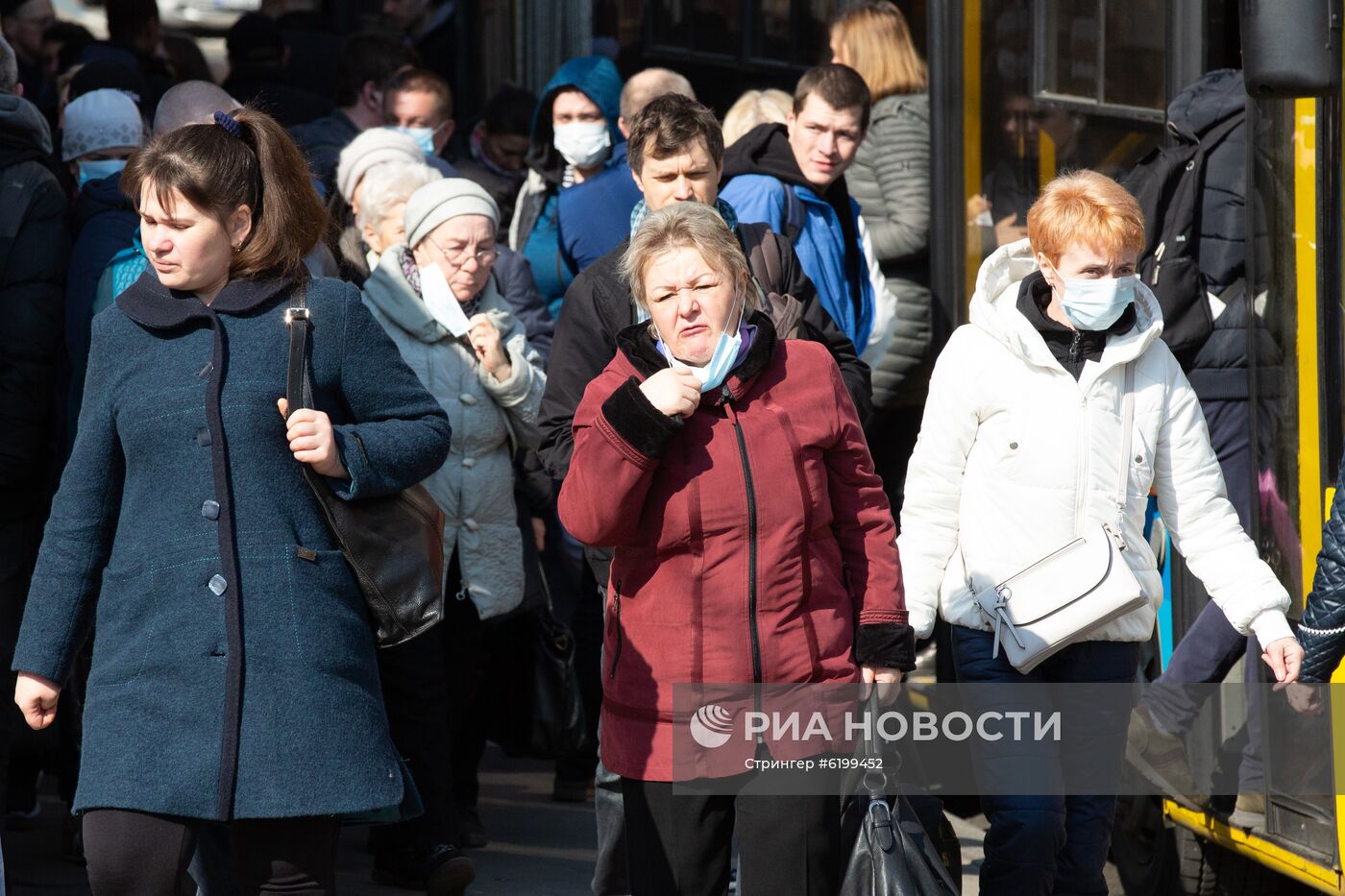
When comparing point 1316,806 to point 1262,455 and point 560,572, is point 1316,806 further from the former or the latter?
point 560,572

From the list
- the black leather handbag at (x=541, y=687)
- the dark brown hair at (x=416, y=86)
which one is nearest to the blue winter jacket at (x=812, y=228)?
the black leather handbag at (x=541, y=687)

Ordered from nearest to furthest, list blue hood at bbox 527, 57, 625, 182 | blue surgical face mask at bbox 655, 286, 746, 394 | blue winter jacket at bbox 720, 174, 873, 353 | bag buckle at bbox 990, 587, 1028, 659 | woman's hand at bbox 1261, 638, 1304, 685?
blue surgical face mask at bbox 655, 286, 746, 394 < woman's hand at bbox 1261, 638, 1304, 685 < bag buckle at bbox 990, 587, 1028, 659 < blue winter jacket at bbox 720, 174, 873, 353 < blue hood at bbox 527, 57, 625, 182

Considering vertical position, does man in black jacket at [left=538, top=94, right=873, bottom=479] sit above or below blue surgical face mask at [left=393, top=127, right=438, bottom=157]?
below

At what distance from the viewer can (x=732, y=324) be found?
146 inches

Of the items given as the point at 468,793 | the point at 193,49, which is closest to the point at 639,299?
the point at 468,793

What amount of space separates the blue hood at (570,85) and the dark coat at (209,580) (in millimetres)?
3364

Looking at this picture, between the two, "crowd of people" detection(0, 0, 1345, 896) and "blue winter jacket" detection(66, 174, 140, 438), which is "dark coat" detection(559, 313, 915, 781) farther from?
"blue winter jacket" detection(66, 174, 140, 438)

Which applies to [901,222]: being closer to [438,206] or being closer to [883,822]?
[438,206]

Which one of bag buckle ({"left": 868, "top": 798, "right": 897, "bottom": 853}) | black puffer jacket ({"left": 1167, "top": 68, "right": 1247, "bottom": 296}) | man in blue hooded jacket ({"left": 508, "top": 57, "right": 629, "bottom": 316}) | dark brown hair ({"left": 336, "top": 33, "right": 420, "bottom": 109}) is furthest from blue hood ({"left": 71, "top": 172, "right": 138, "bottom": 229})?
black puffer jacket ({"left": 1167, "top": 68, "right": 1247, "bottom": 296})

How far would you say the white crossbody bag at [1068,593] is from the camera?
409cm

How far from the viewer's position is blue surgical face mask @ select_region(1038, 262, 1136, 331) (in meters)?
4.16

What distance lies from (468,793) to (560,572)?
89 cm

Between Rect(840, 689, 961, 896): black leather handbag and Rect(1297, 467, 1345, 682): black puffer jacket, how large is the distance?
2.99 ft

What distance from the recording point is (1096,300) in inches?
164
